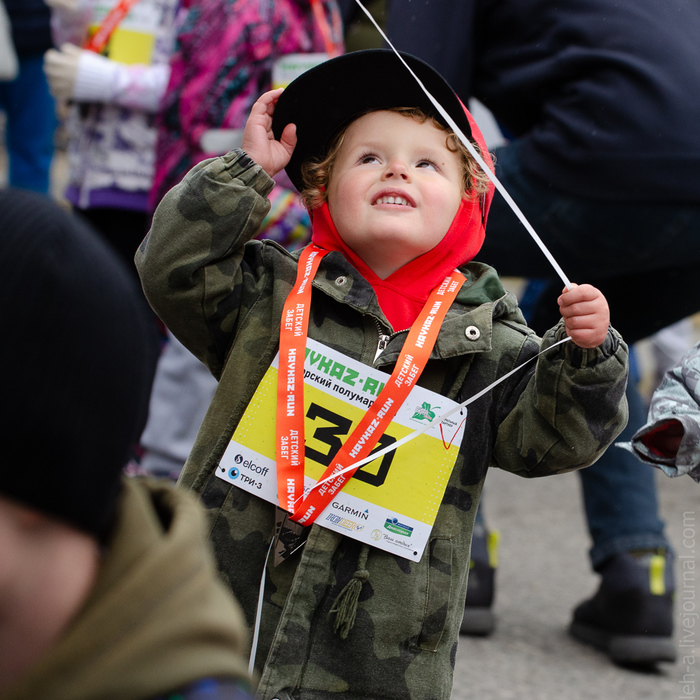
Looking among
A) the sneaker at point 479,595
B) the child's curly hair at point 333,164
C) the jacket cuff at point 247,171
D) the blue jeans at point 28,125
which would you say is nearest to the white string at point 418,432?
the child's curly hair at point 333,164

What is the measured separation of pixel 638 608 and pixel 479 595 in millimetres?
521

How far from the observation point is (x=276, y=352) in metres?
2.16

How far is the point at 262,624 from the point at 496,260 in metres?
1.46

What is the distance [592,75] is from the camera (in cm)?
299

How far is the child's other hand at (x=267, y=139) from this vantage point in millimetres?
2258

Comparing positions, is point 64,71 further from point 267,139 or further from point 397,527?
point 397,527

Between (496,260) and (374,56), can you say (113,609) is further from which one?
(496,260)

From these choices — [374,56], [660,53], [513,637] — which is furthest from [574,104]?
[513,637]

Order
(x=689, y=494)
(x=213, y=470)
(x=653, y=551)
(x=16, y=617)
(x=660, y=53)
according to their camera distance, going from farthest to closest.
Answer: (x=689, y=494) < (x=653, y=551) < (x=660, y=53) < (x=213, y=470) < (x=16, y=617)

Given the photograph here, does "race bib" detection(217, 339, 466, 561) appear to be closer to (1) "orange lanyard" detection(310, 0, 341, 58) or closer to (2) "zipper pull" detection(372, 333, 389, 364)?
(2) "zipper pull" detection(372, 333, 389, 364)

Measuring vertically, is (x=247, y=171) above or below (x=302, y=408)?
above

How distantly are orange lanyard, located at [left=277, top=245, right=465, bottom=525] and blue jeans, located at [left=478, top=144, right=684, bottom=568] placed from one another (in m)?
1.05

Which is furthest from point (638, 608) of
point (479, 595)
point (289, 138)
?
point (289, 138)

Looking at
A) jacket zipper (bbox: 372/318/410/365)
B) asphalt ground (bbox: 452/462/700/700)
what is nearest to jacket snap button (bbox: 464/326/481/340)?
jacket zipper (bbox: 372/318/410/365)
